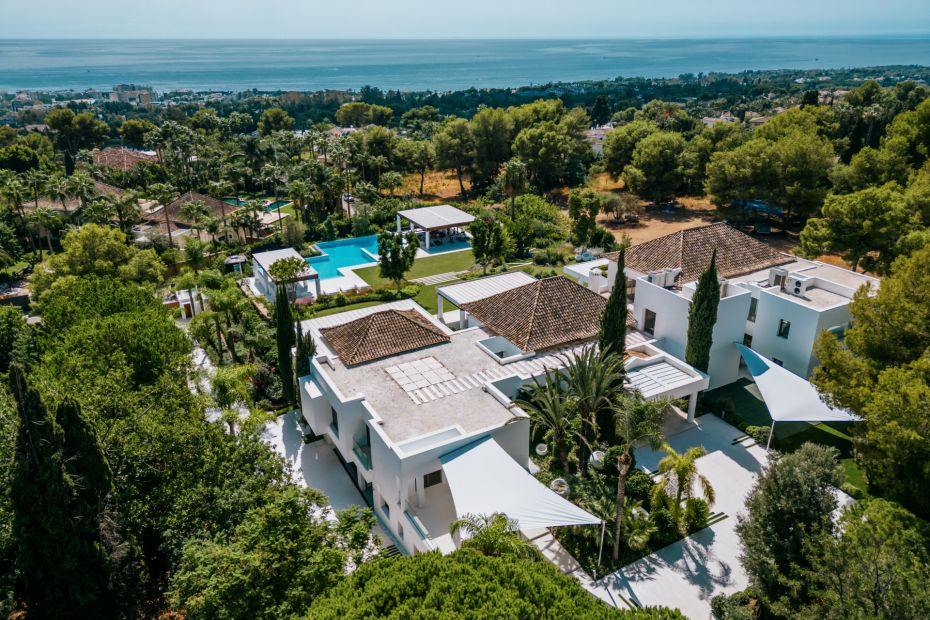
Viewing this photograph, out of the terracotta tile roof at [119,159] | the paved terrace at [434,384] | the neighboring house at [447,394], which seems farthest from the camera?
the terracotta tile roof at [119,159]

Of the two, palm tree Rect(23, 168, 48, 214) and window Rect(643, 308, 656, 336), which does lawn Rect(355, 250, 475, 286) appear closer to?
window Rect(643, 308, 656, 336)

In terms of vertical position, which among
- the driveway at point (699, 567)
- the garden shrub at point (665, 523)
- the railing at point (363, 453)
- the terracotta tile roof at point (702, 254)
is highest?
the terracotta tile roof at point (702, 254)

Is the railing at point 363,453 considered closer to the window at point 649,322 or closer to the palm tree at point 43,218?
the window at point 649,322

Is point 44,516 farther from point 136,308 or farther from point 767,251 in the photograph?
point 767,251

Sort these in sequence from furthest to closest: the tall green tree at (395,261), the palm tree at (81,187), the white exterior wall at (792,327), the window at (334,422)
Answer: the palm tree at (81,187) → the tall green tree at (395,261) → the white exterior wall at (792,327) → the window at (334,422)

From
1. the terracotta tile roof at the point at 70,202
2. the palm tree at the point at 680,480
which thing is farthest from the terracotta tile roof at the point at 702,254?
the terracotta tile roof at the point at 70,202

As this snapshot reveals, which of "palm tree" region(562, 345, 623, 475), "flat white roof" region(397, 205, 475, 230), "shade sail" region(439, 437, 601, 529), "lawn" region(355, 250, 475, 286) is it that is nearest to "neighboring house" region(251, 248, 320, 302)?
"lawn" region(355, 250, 475, 286)
